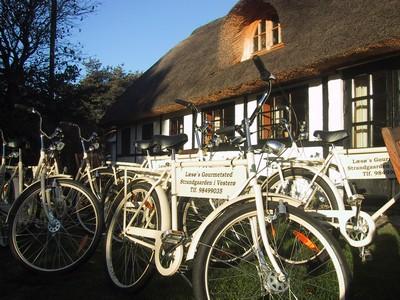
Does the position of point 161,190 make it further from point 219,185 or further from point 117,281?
point 117,281

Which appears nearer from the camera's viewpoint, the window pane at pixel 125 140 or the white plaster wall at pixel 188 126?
the white plaster wall at pixel 188 126

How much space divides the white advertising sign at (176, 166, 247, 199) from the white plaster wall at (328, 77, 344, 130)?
5466mm

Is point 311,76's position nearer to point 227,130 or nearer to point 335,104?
point 335,104

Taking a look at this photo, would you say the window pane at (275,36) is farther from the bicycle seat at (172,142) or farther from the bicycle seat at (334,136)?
the bicycle seat at (172,142)

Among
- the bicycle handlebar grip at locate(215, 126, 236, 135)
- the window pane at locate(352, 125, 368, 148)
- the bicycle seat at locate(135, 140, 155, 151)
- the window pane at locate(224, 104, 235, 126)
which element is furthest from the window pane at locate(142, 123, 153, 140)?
the bicycle handlebar grip at locate(215, 126, 236, 135)

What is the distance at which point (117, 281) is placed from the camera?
10.4ft

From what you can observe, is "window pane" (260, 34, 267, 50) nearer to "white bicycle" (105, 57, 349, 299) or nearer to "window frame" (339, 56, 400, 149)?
"window frame" (339, 56, 400, 149)

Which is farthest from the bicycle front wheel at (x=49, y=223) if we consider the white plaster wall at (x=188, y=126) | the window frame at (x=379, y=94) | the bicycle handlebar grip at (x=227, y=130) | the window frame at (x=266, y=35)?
the white plaster wall at (x=188, y=126)

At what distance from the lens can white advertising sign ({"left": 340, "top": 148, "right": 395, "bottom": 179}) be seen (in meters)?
3.77

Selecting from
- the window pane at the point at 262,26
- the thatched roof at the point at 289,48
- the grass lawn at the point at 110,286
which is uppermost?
the window pane at the point at 262,26

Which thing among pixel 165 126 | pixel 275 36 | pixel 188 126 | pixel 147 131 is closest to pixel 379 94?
pixel 275 36

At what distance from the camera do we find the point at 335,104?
8.03 m

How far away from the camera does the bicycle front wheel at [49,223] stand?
3.71 metres

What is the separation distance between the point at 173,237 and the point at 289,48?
6542 millimetres
